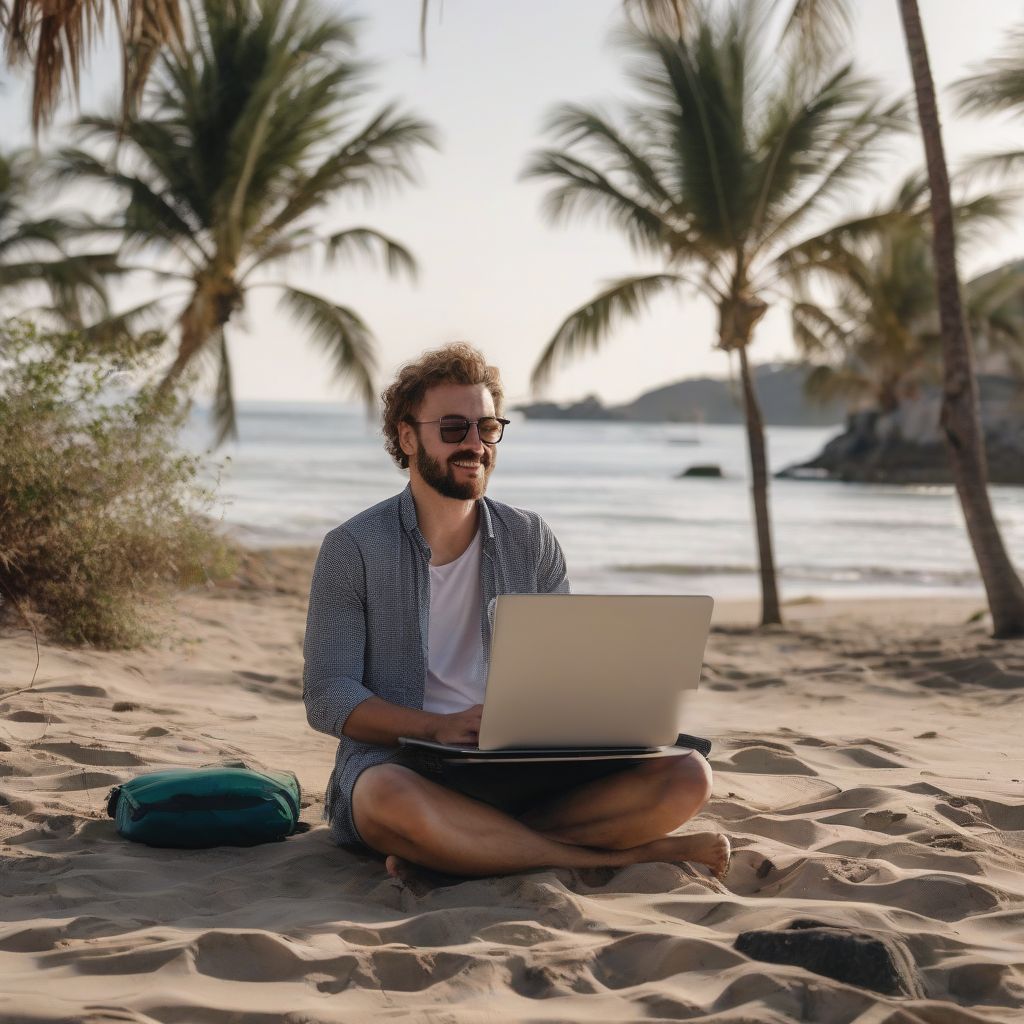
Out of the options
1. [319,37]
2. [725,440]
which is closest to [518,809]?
[319,37]

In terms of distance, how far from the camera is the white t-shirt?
3.50 metres

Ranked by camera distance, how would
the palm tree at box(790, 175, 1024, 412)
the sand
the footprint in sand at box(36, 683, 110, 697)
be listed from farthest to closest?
1. the palm tree at box(790, 175, 1024, 412)
2. the footprint in sand at box(36, 683, 110, 697)
3. the sand

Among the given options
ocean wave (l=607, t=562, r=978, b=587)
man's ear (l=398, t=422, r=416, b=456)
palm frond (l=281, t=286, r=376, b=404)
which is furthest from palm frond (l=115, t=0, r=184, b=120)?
ocean wave (l=607, t=562, r=978, b=587)

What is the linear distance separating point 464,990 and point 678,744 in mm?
1293

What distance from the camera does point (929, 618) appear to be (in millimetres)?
11414

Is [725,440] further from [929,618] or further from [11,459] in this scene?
[11,459]

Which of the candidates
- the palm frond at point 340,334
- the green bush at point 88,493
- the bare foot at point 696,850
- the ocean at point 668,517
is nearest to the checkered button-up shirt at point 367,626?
the bare foot at point 696,850

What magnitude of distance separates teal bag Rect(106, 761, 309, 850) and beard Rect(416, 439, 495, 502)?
1029mm

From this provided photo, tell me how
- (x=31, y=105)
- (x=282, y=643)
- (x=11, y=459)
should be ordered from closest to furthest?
(x=31, y=105), (x=11, y=459), (x=282, y=643)

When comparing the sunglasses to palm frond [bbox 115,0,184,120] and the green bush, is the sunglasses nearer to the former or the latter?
palm frond [bbox 115,0,184,120]

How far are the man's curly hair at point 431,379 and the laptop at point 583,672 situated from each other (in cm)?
81

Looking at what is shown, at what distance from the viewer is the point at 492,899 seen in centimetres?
307

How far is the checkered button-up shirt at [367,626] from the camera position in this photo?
3355mm

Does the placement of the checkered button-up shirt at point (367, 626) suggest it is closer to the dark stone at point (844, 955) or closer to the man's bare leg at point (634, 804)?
the man's bare leg at point (634, 804)
